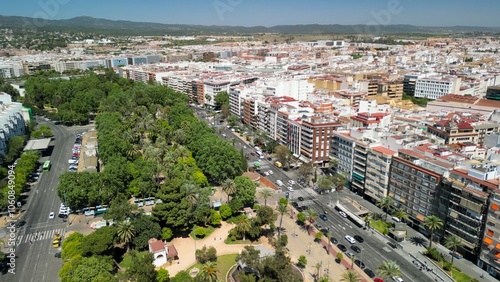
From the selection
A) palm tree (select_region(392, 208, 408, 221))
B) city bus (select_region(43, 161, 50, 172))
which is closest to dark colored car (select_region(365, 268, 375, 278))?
palm tree (select_region(392, 208, 408, 221))

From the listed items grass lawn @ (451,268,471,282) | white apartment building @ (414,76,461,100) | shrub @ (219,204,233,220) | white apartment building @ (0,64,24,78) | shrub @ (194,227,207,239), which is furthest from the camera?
white apartment building @ (0,64,24,78)

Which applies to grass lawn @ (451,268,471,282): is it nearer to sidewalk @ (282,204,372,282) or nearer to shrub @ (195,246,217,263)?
sidewalk @ (282,204,372,282)

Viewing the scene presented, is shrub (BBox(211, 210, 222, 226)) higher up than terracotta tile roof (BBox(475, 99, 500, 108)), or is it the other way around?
terracotta tile roof (BBox(475, 99, 500, 108))

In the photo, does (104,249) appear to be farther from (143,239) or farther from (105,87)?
(105,87)

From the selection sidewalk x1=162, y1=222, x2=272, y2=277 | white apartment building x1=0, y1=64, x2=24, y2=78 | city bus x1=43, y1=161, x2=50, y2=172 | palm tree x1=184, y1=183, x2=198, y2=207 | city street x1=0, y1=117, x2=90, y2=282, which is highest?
white apartment building x1=0, y1=64, x2=24, y2=78

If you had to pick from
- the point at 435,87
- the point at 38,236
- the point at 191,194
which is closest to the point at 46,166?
the point at 38,236

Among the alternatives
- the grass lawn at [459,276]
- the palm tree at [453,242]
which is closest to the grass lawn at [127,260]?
the grass lawn at [459,276]

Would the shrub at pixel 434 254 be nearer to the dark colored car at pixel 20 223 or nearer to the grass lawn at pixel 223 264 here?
the grass lawn at pixel 223 264
